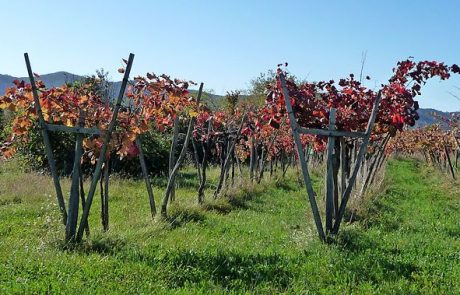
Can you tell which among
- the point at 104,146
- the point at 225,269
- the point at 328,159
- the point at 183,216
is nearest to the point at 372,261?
the point at 328,159

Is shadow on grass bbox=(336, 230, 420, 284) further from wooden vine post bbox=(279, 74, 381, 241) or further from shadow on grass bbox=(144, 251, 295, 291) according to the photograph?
shadow on grass bbox=(144, 251, 295, 291)

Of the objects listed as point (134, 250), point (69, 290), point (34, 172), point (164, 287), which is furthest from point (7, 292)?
point (34, 172)

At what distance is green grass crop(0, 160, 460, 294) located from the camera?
173 inches

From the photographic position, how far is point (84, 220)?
18.0ft

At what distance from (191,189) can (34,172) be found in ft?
18.6

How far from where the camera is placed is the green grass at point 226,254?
4402 millimetres

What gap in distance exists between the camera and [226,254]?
549 cm

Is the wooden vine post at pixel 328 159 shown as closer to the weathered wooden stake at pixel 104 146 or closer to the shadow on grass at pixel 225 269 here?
the shadow on grass at pixel 225 269

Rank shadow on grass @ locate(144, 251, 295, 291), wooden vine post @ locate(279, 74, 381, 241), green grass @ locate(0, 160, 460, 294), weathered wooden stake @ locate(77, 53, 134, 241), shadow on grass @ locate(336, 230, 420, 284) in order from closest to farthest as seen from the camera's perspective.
→ green grass @ locate(0, 160, 460, 294)
shadow on grass @ locate(144, 251, 295, 291)
shadow on grass @ locate(336, 230, 420, 284)
weathered wooden stake @ locate(77, 53, 134, 241)
wooden vine post @ locate(279, 74, 381, 241)

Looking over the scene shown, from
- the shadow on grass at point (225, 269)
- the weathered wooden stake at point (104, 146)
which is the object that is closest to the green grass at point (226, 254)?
the shadow on grass at point (225, 269)

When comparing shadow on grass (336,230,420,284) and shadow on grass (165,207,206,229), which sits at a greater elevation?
shadow on grass (336,230,420,284)

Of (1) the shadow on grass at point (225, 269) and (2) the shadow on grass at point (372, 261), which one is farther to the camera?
(2) the shadow on grass at point (372, 261)

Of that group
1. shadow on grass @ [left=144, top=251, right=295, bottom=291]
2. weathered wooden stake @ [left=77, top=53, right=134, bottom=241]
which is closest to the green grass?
shadow on grass @ [left=144, top=251, right=295, bottom=291]

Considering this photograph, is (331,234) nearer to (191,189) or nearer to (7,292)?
(7,292)
